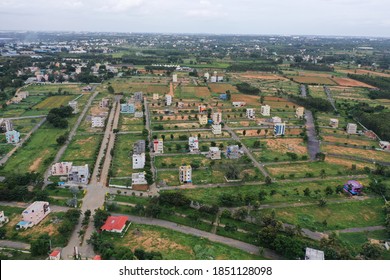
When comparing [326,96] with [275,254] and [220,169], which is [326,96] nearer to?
[220,169]

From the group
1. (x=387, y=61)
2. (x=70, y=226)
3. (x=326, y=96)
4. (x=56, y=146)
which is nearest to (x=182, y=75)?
(x=326, y=96)

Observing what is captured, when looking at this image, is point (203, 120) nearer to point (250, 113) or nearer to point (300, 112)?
point (250, 113)

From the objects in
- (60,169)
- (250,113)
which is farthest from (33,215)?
(250,113)

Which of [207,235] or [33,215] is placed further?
[33,215]

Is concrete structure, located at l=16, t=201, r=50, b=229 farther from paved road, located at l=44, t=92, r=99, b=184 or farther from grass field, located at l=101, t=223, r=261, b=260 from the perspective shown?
grass field, located at l=101, t=223, r=261, b=260

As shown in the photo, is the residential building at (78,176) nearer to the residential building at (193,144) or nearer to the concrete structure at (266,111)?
the residential building at (193,144)
